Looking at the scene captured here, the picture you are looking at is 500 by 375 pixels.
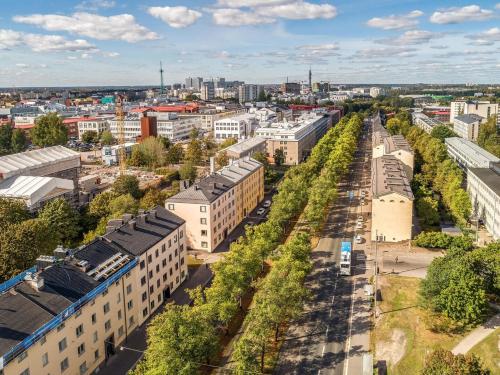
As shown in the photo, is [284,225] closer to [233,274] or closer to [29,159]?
[233,274]

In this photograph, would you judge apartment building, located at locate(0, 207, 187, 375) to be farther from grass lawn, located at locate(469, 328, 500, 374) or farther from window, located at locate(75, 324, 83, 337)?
grass lawn, located at locate(469, 328, 500, 374)

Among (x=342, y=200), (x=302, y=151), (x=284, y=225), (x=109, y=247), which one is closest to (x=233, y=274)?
(x=109, y=247)

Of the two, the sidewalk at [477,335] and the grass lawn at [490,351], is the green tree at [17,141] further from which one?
the grass lawn at [490,351]

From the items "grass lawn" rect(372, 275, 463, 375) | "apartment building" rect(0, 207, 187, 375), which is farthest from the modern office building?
"apartment building" rect(0, 207, 187, 375)

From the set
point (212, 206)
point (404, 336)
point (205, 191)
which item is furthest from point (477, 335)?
point (205, 191)

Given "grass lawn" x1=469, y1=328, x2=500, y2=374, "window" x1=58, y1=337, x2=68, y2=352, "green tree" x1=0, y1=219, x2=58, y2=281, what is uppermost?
"green tree" x1=0, y1=219, x2=58, y2=281

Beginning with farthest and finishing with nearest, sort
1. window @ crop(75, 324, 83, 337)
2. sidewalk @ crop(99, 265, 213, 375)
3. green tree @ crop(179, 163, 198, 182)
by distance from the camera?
green tree @ crop(179, 163, 198, 182) → sidewalk @ crop(99, 265, 213, 375) → window @ crop(75, 324, 83, 337)

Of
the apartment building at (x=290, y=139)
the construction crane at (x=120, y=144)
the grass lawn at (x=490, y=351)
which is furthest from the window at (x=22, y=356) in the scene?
the apartment building at (x=290, y=139)
